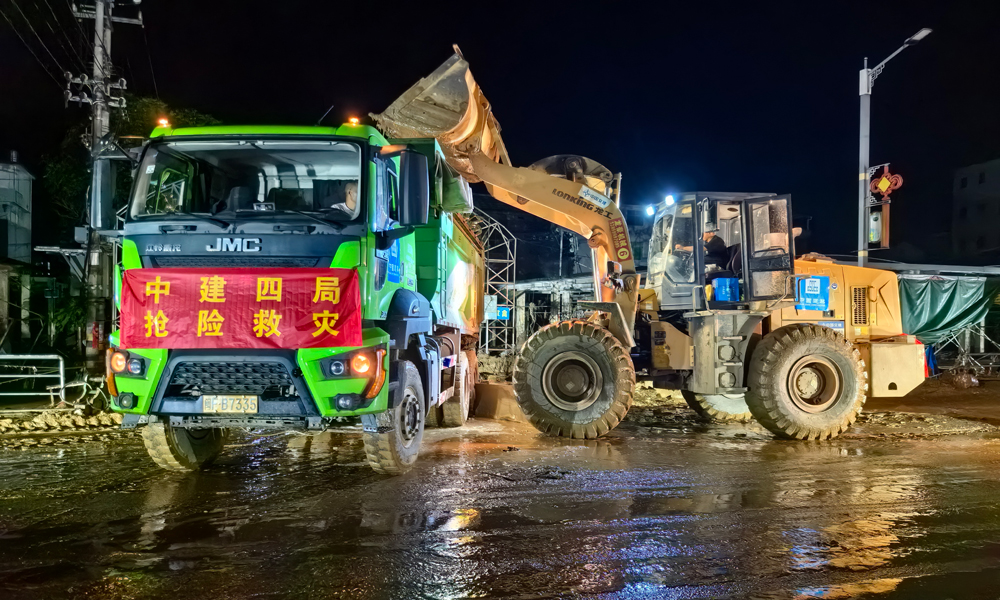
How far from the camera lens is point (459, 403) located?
10.1 metres

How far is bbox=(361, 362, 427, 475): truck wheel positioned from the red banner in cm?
85

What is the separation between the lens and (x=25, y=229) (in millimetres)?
22641

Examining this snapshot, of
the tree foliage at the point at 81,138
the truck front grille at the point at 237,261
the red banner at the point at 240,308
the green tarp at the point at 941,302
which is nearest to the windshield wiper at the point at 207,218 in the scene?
the truck front grille at the point at 237,261

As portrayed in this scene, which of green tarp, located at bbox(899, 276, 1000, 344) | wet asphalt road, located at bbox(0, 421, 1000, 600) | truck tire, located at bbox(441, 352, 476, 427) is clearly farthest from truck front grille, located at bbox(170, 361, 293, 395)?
green tarp, located at bbox(899, 276, 1000, 344)

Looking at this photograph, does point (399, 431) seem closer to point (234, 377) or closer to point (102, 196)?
point (234, 377)

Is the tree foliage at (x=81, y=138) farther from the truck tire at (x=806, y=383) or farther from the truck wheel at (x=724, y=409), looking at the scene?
the truck tire at (x=806, y=383)

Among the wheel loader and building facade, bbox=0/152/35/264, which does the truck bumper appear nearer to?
the wheel loader

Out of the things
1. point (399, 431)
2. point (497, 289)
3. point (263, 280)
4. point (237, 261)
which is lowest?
point (399, 431)

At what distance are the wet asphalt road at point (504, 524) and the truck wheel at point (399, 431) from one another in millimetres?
247

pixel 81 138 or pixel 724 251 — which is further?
pixel 81 138

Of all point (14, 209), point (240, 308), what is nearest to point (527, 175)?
point (240, 308)

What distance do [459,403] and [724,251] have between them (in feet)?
15.0

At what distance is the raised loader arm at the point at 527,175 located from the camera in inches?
325

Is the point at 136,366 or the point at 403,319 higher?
the point at 403,319
